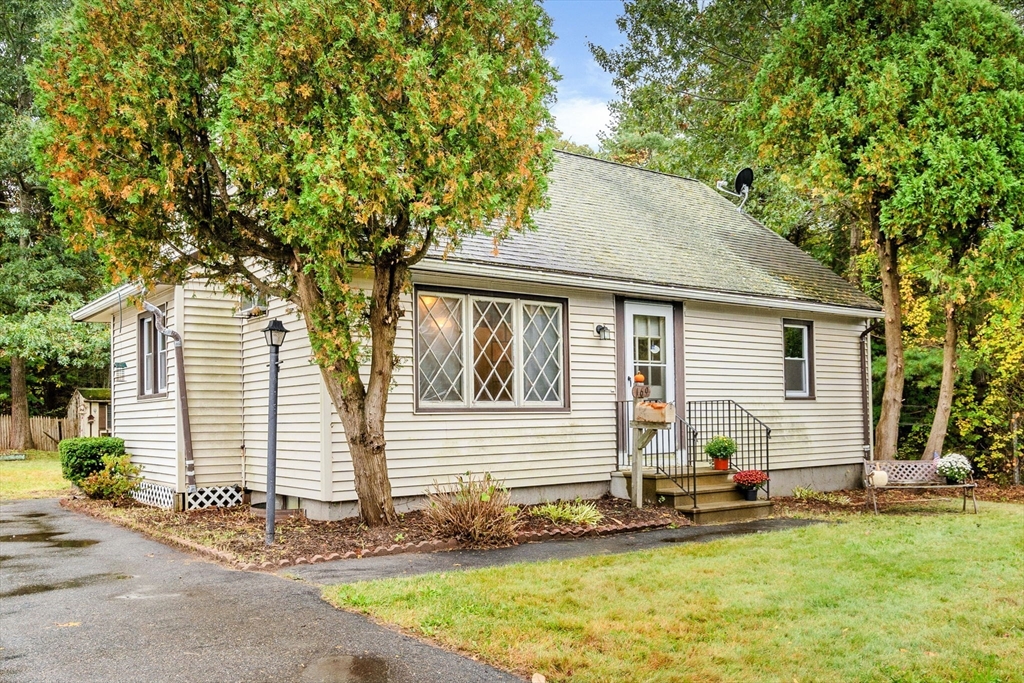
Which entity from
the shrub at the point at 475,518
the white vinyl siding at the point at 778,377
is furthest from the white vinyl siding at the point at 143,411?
the white vinyl siding at the point at 778,377

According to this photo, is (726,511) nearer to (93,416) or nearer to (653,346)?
(653,346)

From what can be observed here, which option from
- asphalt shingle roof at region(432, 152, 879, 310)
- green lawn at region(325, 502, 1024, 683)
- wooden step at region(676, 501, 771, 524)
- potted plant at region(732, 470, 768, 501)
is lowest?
wooden step at region(676, 501, 771, 524)

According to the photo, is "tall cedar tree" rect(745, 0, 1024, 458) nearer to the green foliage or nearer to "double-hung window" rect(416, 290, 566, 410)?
"double-hung window" rect(416, 290, 566, 410)

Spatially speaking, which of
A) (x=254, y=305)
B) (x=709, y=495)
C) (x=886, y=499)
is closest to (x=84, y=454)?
(x=254, y=305)

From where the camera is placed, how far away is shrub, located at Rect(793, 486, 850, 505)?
12.0 metres

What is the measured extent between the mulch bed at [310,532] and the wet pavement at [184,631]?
470 mm

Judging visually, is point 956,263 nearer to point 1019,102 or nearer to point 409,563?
point 1019,102

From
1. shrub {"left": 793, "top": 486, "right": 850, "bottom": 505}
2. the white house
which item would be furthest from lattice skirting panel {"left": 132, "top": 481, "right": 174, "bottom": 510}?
shrub {"left": 793, "top": 486, "right": 850, "bottom": 505}

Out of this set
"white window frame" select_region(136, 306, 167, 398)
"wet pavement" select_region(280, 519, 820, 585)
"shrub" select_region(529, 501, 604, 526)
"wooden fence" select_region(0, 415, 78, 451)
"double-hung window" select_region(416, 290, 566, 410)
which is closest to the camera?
"wet pavement" select_region(280, 519, 820, 585)

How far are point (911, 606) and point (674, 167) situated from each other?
18102mm

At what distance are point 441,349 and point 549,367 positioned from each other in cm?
160

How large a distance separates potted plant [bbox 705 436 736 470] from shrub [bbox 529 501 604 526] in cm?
228

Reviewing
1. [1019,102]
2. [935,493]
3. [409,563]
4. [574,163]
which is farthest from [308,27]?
[935,493]

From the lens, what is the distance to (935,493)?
13.2 meters
